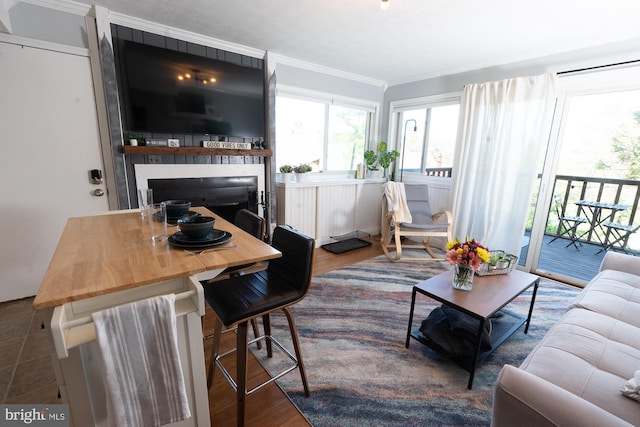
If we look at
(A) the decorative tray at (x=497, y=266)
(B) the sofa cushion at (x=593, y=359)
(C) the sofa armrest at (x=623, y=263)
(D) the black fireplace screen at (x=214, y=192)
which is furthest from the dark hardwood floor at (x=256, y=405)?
(C) the sofa armrest at (x=623, y=263)

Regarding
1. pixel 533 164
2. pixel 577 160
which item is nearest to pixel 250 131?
pixel 533 164

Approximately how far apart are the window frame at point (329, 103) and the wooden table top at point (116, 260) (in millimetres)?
2276

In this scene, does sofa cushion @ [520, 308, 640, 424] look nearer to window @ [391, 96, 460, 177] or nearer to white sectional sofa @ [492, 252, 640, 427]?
white sectional sofa @ [492, 252, 640, 427]

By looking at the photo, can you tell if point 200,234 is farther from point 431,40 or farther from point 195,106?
point 431,40

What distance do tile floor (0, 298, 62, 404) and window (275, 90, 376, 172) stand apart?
2.68 meters

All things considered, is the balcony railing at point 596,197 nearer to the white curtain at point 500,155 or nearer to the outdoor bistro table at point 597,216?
the outdoor bistro table at point 597,216

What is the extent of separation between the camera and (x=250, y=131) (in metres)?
3.18

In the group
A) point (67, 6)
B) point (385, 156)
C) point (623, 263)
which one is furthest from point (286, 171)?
point (623, 263)

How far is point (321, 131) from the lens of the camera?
396 cm

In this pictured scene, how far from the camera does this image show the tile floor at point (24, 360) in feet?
4.87

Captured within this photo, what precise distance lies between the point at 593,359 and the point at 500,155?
2.52 metres

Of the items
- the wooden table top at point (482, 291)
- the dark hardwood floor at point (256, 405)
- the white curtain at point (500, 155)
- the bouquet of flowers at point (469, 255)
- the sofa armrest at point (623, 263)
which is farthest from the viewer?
the white curtain at point (500, 155)

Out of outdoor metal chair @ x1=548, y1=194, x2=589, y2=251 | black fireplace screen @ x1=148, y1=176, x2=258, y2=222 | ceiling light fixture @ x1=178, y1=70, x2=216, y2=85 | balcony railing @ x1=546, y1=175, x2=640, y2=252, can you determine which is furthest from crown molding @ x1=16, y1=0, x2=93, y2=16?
outdoor metal chair @ x1=548, y1=194, x2=589, y2=251

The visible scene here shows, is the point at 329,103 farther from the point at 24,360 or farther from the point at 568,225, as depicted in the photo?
the point at 24,360
